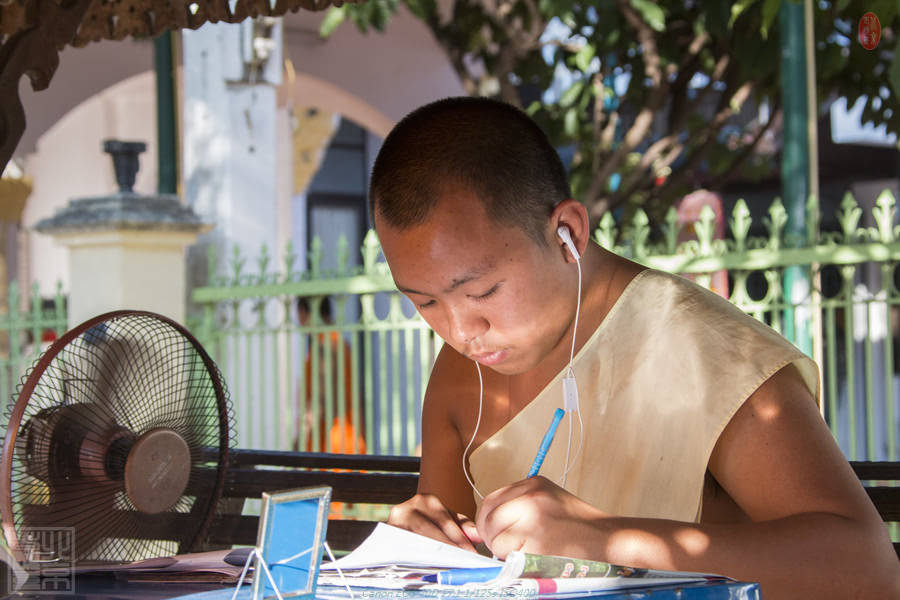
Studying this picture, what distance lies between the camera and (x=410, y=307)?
260 inches

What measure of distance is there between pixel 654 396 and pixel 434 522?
1.34 feet

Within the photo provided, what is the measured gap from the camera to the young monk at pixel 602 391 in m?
1.41

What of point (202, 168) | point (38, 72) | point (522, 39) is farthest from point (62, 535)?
point (522, 39)

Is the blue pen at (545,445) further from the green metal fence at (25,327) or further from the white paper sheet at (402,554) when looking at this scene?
the green metal fence at (25,327)

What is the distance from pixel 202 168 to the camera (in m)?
6.39

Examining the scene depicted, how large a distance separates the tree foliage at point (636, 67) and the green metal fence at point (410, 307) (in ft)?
4.69

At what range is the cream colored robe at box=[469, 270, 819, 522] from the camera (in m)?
1.63

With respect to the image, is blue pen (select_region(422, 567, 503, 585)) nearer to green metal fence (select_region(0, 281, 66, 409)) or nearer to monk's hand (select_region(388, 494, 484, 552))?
monk's hand (select_region(388, 494, 484, 552))

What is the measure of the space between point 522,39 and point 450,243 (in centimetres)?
612

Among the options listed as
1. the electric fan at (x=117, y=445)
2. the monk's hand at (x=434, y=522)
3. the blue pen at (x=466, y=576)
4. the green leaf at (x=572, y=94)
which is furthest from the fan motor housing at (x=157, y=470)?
the green leaf at (x=572, y=94)

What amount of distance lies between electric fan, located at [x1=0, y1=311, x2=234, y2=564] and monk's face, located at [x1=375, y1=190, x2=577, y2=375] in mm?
852

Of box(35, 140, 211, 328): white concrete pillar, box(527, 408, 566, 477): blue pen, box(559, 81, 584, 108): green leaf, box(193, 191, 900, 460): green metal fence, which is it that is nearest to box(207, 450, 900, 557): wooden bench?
box(527, 408, 566, 477): blue pen

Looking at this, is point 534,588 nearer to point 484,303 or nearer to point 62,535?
point 484,303

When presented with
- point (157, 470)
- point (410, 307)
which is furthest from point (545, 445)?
point (410, 307)
